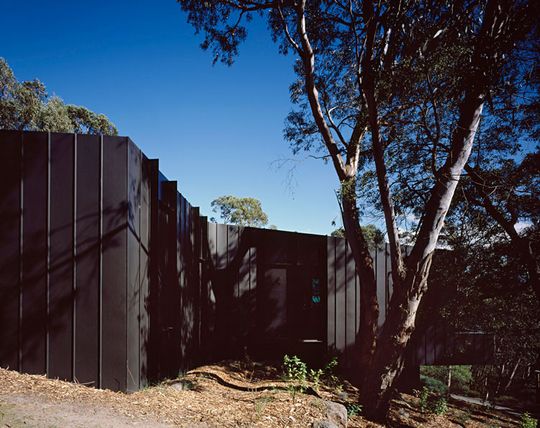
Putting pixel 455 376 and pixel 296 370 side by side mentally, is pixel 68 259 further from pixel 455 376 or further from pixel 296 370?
pixel 455 376

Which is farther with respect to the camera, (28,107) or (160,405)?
(28,107)

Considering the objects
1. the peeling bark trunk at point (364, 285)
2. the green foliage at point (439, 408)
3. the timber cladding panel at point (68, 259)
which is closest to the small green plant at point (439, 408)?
the green foliage at point (439, 408)

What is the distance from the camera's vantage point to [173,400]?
471 cm

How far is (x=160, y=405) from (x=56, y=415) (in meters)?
1.18

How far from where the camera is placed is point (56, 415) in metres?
3.48

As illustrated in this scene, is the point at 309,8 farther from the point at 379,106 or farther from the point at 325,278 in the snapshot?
the point at 325,278

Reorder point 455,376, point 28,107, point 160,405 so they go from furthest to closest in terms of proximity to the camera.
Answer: point 455,376 < point 28,107 < point 160,405

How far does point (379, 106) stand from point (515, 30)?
10.1ft

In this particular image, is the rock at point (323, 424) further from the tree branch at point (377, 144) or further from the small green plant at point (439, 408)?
the small green plant at point (439, 408)

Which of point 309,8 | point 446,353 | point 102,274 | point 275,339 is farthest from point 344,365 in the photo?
point 309,8

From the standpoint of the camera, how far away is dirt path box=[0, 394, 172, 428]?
3.28 meters

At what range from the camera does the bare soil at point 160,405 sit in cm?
351

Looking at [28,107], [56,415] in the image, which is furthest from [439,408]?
[28,107]

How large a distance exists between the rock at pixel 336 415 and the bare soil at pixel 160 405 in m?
0.09
